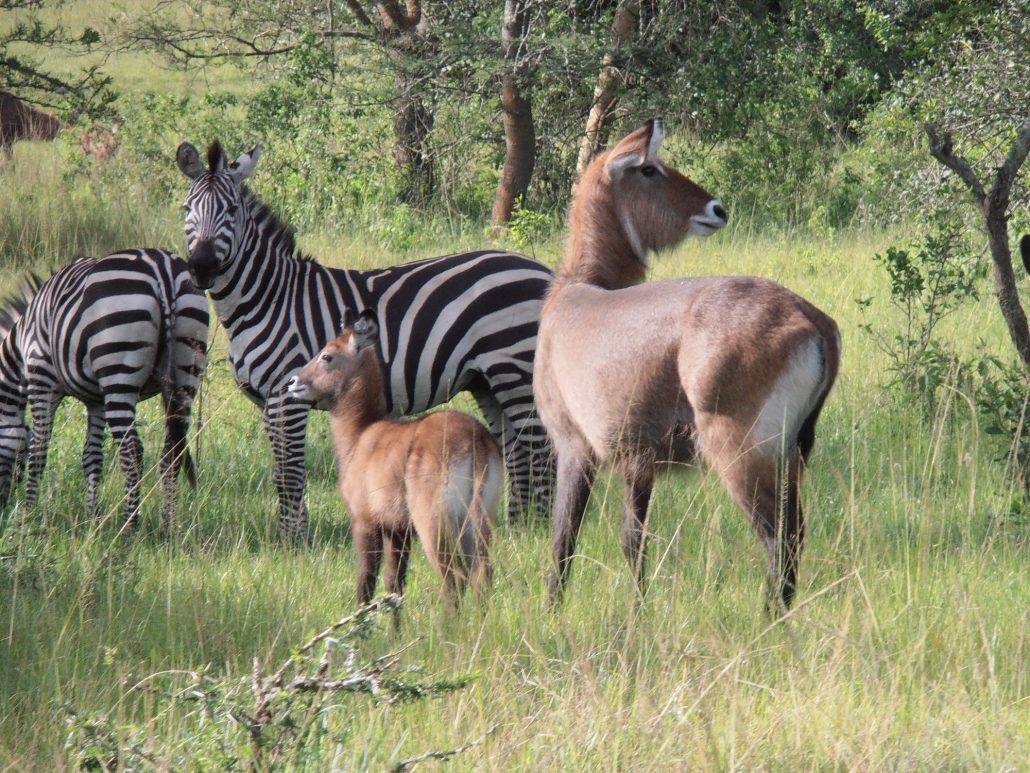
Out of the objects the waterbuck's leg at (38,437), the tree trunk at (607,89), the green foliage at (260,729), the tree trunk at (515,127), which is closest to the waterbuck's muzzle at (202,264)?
the waterbuck's leg at (38,437)

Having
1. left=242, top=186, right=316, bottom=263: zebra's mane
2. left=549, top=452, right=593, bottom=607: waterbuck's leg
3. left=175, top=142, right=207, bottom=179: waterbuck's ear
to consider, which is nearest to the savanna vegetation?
left=549, top=452, right=593, bottom=607: waterbuck's leg

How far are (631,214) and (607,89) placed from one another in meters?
7.53

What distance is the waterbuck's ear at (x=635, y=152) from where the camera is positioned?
15.3 ft

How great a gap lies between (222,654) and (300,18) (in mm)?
11320

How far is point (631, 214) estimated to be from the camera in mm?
4711

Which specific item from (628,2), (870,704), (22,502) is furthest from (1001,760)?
(628,2)

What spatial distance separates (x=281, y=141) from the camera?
13.1 meters

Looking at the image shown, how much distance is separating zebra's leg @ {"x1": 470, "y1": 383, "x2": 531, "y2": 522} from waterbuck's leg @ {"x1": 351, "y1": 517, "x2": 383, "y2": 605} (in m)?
1.40

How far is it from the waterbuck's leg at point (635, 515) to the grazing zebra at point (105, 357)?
2261mm

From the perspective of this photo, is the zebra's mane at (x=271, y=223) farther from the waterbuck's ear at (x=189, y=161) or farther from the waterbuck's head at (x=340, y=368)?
the waterbuck's head at (x=340, y=368)

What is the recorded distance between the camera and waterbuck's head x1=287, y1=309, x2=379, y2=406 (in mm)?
4742

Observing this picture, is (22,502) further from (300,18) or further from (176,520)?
(300,18)

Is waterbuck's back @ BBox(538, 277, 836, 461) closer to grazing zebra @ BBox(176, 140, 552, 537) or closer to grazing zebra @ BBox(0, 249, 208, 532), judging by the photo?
grazing zebra @ BBox(176, 140, 552, 537)

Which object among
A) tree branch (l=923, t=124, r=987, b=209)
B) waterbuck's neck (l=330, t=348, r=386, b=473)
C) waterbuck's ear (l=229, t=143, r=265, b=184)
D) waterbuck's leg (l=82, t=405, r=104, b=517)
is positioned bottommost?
waterbuck's leg (l=82, t=405, r=104, b=517)
